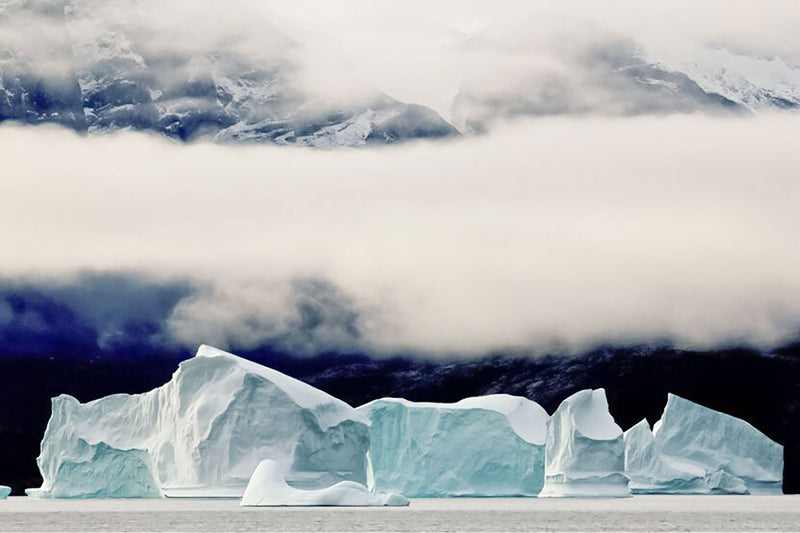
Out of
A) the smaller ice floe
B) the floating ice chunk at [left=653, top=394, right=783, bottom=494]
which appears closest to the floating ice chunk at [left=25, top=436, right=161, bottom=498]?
the smaller ice floe

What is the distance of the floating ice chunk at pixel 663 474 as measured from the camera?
2857 inches

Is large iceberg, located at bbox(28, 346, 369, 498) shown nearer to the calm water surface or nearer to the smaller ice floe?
the calm water surface

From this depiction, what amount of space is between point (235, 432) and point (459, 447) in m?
12.8

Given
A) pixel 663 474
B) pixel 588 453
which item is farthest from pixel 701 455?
pixel 588 453

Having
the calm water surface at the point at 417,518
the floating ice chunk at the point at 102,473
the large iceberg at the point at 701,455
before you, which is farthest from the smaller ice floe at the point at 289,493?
the large iceberg at the point at 701,455

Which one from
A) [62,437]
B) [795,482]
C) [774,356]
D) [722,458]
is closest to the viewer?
[62,437]

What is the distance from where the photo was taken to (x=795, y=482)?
117562 mm

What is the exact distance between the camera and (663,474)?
72875mm

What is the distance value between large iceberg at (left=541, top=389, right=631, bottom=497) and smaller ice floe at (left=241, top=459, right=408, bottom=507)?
13802mm

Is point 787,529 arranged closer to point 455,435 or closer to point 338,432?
point 338,432

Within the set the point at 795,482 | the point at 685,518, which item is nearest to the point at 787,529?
the point at 685,518

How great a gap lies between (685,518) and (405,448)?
15193 millimetres

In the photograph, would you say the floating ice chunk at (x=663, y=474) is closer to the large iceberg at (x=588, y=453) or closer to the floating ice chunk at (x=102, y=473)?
the large iceberg at (x=588, y=453)

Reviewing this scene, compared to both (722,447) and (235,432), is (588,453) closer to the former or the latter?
(722,447)
